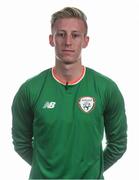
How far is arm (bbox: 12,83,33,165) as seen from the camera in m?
1.95

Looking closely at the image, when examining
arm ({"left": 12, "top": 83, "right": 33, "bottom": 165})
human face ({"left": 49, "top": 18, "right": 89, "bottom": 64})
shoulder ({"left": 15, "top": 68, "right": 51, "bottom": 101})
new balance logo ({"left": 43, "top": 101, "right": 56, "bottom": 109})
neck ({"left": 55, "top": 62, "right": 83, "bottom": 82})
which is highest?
human face ({"left": 49, "top": 18, "right": 89, "bottom": 64})

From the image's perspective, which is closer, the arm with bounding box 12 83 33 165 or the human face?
the human face

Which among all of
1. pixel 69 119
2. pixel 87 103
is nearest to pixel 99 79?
pixel 87 103

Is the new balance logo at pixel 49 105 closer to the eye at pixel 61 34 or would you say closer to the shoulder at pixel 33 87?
the shoulder at pixel 33 87

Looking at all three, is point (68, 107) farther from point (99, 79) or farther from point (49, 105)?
point (99, 79)

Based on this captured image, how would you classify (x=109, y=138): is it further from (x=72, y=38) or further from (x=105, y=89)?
(x=72, y=38)

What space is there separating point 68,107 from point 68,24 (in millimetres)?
371

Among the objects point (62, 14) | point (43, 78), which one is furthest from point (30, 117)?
point (62, 14)

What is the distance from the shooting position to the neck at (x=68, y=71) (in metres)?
1.88

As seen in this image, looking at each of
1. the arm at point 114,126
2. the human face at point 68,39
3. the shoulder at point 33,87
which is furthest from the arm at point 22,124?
the arm at point 114,126

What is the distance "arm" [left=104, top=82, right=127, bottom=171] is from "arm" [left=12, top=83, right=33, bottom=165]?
0.38 m

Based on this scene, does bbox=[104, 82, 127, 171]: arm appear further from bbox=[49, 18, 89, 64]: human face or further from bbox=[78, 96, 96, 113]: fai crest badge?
bbox=[49, 18, 89, 64]: human face

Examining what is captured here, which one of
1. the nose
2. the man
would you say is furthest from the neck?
the nose

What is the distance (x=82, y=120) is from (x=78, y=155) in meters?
0.16
